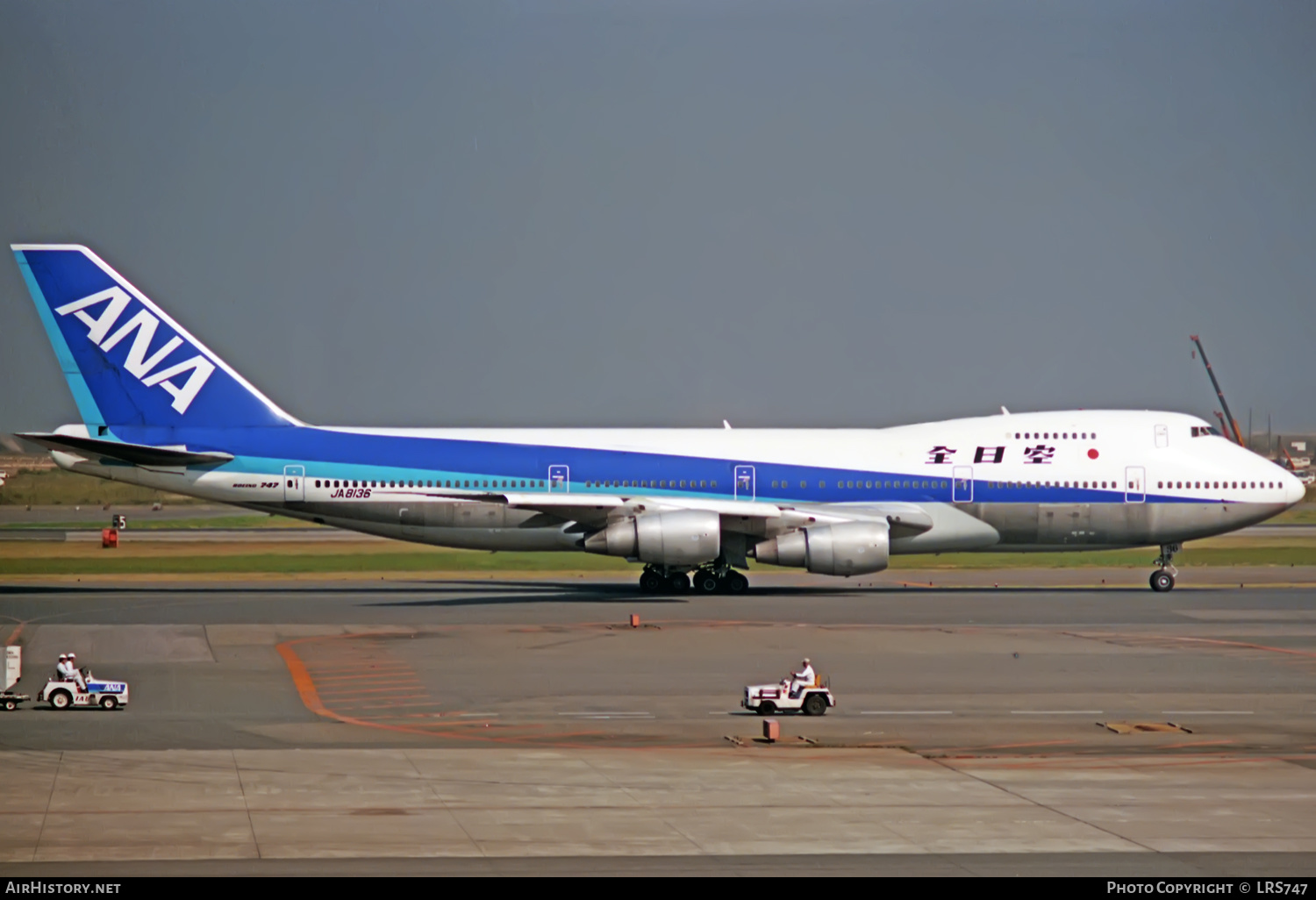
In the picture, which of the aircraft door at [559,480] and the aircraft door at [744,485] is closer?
the aircraft door at [559,480]

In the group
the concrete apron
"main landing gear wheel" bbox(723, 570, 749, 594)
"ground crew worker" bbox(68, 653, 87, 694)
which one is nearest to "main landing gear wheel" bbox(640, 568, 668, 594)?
"main landing gear wheel" bbox(723, 570, 749, 594)

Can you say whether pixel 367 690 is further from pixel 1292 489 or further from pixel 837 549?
pixel 1292 489

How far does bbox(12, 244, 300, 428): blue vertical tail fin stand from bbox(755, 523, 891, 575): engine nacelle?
17275 mm

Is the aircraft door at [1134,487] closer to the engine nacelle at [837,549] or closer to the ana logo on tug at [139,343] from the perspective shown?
the engine nacelle at [837,549]

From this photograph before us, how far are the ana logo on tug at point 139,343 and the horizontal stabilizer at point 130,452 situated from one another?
5.19 feet

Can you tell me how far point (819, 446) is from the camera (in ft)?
159

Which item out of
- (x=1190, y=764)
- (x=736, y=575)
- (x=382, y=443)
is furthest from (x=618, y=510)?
(x=1190, y=764)

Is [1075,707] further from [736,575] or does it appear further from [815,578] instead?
[815,578]

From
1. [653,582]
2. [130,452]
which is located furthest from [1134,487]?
[130,452]

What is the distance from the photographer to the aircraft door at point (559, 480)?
47.5 m

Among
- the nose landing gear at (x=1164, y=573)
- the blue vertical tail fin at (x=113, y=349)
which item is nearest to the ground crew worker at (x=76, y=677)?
the blue vertical tail fin at (x=113, y=349)

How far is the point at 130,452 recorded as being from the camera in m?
45.9

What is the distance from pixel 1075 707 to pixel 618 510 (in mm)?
22367

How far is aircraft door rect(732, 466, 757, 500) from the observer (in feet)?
156
